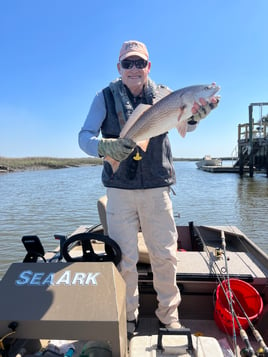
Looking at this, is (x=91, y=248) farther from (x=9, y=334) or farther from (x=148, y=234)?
(x=9, y=334)

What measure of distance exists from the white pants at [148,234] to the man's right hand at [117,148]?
1.75ft

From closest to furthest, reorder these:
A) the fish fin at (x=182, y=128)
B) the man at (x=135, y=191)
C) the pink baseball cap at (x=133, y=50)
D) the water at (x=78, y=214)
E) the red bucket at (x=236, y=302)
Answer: the fish fin at (x=182, y=128) → the pink baseball cap at (x=133, y=50) → the man at (x=135, y=191) → the red bucket at (x=236, y=302) → the water at (x=78, y=214)

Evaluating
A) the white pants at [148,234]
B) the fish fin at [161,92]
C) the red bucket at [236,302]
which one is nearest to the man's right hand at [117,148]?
the white pants at [148,234]

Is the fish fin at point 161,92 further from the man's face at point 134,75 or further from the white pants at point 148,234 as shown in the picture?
the white pants at point 148,234

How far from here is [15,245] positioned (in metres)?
10.3

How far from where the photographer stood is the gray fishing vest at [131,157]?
2.89 m

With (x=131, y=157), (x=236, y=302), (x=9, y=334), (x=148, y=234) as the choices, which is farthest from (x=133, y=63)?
(x=236, y=302)

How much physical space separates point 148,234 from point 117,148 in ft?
3.22

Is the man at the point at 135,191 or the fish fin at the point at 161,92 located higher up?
the fish fin at the point at 161,92

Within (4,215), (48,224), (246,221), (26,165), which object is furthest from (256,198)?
(26,165)

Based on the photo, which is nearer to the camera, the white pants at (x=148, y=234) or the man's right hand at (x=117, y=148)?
the man's right hand at (x=117, y=148)

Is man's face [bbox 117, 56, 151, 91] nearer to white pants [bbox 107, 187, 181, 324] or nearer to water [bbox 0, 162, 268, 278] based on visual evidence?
white pants [bbox 107, 187, 181, 324]

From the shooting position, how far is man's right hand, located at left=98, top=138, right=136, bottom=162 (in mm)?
2436

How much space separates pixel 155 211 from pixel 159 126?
83 cm
